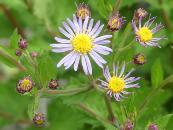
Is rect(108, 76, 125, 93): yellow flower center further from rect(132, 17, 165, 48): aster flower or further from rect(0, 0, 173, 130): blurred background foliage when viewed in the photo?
rect(132, 17, 165, 48): aster flower

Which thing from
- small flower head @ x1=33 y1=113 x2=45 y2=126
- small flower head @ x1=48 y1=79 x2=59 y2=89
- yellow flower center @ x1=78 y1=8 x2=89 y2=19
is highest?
yellow flower center @ x1=78 y1=8 x2=89 y2=19

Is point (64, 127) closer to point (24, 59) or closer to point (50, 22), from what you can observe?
point (50, 22)

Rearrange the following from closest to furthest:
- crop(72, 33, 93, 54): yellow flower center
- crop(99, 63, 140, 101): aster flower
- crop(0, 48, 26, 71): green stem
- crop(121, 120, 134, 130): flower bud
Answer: crop(121, 120, 134, 130): flower bud
crop(99, 63, 140, 101): aster flower
crop(72, 33, 93, 54): yellow flower center
crop(0, 48, 26, 71): green stem

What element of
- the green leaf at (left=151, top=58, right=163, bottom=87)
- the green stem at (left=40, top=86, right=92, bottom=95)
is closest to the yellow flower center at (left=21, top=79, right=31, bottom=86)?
the green stem at (left=40, top=86, right=92, bottom=95)

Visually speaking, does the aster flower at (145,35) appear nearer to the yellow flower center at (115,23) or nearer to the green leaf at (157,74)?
the yellow flower center at (115,23)

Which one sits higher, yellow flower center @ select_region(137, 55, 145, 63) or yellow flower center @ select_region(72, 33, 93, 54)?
yellow flower center @ select_region(72, 33, 93, 54)

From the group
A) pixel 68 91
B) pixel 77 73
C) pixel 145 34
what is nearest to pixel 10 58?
pixel 68 91

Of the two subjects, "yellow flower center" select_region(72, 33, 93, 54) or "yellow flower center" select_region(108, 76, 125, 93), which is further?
"yellow flower center" select_region(72, 33, 93, 54)
